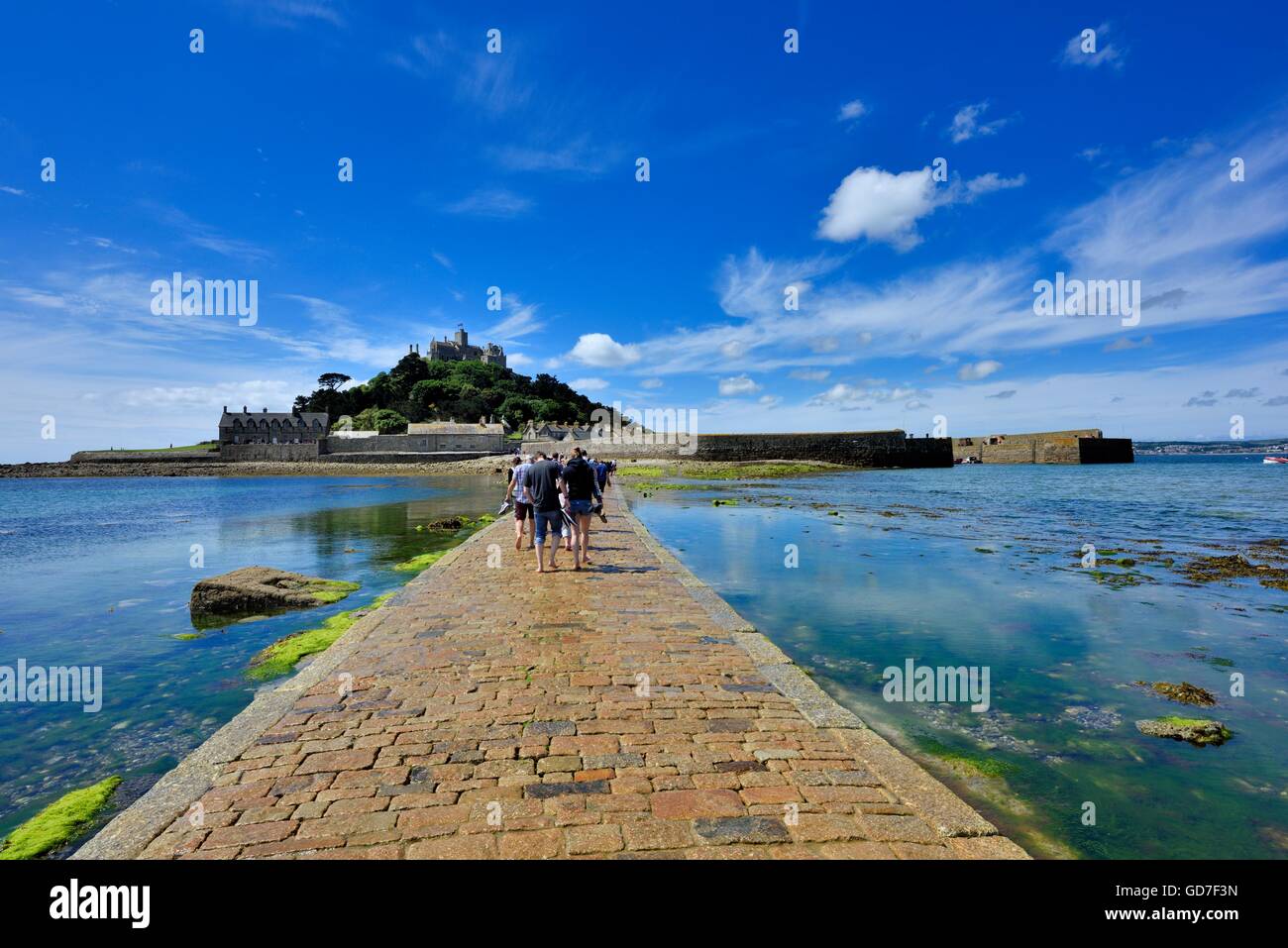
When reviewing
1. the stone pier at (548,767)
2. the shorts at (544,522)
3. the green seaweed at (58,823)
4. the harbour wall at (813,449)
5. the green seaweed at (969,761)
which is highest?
the harbour wall at (813,449)

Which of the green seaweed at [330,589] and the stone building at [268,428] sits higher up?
the stone building at [268,428]

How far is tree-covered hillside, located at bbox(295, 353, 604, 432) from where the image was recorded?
10366 centimetres

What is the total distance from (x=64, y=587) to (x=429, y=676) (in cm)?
1187

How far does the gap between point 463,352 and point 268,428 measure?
5211 centimetres

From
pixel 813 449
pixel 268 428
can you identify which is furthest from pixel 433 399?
pixel 813 449

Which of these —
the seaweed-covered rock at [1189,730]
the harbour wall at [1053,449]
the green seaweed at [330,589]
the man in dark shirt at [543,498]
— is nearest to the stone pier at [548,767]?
the seaweed-covered rock at [1189,730]

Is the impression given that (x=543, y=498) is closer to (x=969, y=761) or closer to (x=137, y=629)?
(x=137, y=629)

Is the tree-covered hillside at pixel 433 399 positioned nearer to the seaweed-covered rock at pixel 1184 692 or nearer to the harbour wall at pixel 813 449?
the harbour wall at pixel 813 449

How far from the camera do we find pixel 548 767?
12.2 feet

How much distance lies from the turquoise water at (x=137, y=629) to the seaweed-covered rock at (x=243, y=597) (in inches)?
11.5

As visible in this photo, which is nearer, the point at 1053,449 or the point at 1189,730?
the point at 1189,730

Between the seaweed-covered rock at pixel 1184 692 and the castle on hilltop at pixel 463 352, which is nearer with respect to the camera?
the seaweed-covered rock at pixel 1184 692

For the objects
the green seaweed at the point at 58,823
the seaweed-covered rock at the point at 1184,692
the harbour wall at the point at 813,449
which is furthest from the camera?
the harbour wall at the point at 813,449

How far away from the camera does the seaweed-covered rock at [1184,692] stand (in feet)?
18.5
